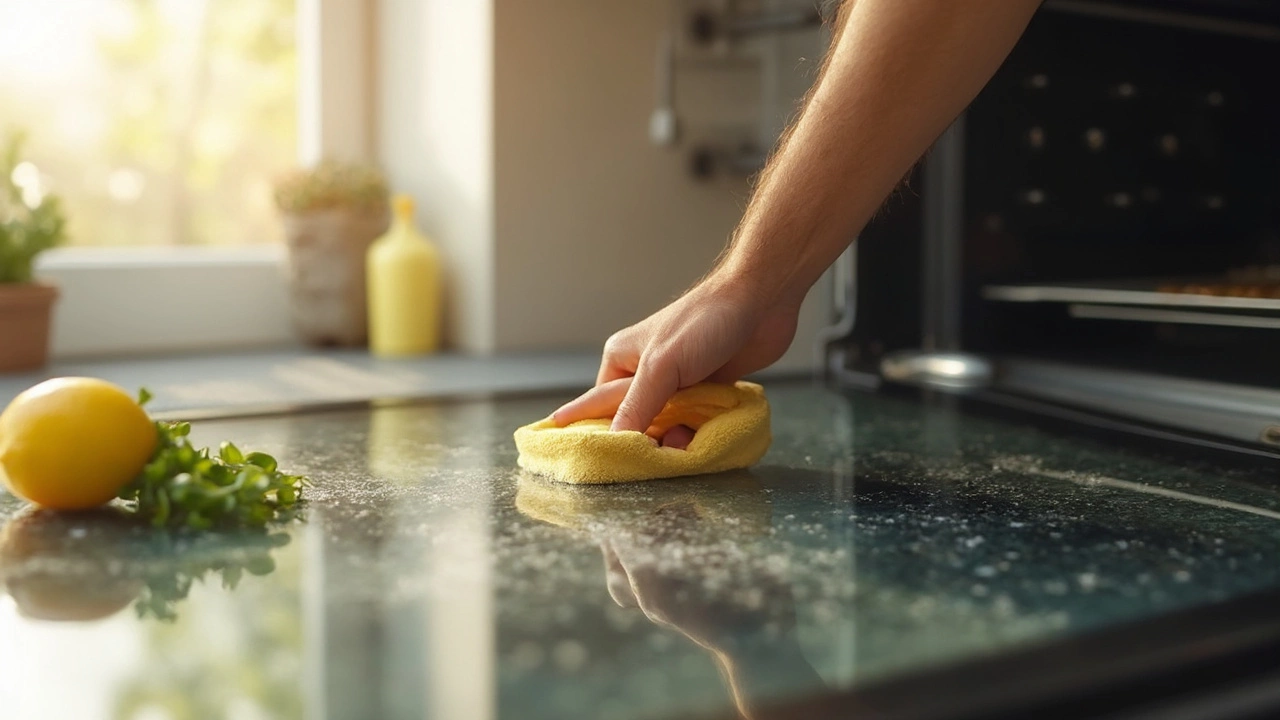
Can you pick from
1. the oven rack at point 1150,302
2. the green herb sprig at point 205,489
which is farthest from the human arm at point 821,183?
the oven rack at point 1150,302

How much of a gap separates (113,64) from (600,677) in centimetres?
177

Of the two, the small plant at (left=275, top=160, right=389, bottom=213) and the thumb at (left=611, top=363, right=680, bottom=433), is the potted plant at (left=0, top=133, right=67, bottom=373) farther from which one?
the thumb at (left=611, top=363, right=680, bottom=433)

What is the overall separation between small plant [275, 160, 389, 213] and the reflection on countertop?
2.92 feet

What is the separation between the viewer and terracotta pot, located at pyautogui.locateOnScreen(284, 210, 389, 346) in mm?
1766

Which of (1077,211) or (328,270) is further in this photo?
(328,270)

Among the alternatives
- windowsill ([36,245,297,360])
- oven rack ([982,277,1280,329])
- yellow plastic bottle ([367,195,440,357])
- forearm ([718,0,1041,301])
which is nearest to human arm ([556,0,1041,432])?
forearm ([718,0,1041,301])

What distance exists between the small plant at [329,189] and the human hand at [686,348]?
0.97 m

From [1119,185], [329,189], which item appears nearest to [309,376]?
[329,189]

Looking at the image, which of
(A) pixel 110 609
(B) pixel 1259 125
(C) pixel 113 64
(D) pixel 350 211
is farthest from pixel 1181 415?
(C) pixel 113 64

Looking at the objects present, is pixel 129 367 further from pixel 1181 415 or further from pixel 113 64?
pixel 1181 415

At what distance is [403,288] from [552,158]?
284mm

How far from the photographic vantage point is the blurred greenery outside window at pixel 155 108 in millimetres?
1857

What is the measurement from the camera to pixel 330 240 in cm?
177

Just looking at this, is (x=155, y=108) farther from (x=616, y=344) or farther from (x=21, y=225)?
(x=616, y=344)
